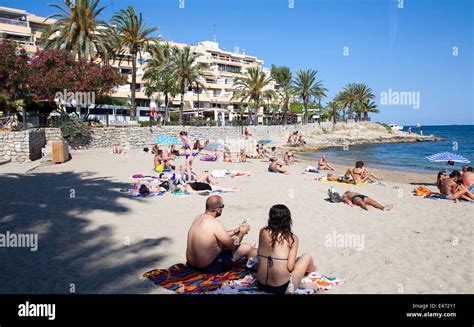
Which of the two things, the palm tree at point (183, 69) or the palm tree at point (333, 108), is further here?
the palm tree at point (333, 108)

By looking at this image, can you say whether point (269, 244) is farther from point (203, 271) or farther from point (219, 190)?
point (219, 190)

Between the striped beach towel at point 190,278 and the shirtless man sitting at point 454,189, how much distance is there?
27.5 feet

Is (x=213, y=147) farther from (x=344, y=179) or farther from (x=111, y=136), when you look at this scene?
(x=344, y=179)

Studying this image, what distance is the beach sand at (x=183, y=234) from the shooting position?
4.96 m

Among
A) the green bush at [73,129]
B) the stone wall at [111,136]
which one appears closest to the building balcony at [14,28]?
the stone wall at [111,136]

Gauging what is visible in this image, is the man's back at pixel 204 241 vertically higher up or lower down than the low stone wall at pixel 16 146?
lower down

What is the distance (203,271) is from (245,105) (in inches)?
2395

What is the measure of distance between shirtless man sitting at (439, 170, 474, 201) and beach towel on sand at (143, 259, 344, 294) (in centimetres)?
756

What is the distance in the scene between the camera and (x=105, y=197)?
409 inches

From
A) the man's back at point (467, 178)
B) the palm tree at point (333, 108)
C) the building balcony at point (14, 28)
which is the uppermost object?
the building balcony at point (14, 28)

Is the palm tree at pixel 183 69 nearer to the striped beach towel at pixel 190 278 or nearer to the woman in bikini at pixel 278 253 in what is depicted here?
the striped beach towel at pixel 190 278

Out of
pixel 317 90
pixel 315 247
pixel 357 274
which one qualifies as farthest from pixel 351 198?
pixel 317 90

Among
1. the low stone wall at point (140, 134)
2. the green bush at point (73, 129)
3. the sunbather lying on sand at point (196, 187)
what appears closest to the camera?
the sunbather lying on sand at point (196, 187)

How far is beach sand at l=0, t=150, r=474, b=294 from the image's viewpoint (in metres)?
4.96
